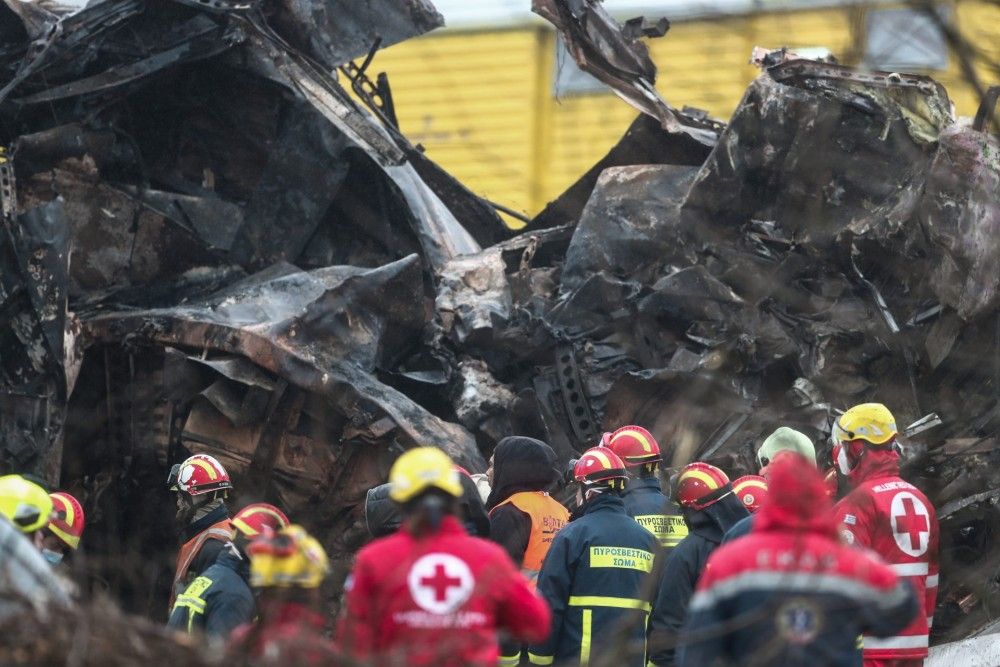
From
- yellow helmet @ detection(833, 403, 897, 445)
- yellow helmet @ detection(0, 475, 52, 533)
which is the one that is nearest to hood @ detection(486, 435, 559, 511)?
yellow helmet @ detection(833, 403, 897, 445)

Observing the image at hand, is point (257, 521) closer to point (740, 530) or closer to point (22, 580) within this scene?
point (740, 530)

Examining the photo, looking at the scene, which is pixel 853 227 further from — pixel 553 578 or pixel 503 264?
pixel 553 578

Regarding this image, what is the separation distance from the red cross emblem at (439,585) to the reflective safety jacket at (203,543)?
273 cm

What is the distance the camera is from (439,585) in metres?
3.39

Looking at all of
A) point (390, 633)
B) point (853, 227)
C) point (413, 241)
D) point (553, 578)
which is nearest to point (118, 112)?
point (413, 241)

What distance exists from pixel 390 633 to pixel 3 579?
34.8 inches

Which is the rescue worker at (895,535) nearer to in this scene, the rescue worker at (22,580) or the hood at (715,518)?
the hood at (715,518)

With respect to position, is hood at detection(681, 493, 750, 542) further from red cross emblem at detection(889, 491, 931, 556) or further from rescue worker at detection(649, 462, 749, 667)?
red cross emblem at detection(889, 491, 931, 556)

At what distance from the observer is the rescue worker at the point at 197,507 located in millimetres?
6270

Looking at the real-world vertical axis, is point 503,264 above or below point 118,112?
below

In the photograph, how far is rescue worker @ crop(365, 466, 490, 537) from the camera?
5484 mm

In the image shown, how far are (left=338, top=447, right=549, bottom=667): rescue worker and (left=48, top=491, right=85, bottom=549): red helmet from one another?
2.74 metres

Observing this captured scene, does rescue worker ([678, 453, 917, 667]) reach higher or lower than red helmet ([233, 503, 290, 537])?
higher

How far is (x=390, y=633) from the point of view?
11.2 ft
